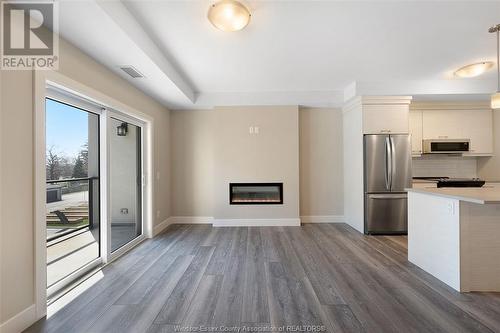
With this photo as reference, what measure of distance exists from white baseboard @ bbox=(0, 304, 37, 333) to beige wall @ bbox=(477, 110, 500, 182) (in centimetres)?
705

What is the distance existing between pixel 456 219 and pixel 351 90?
274cm

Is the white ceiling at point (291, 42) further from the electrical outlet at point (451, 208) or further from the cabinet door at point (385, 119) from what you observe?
the electrical outlet at point (451, 208)

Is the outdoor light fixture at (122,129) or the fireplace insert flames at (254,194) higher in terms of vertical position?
the outdoor light fixture at (122,129)

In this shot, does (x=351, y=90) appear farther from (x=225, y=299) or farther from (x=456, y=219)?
(x=225, y=299)

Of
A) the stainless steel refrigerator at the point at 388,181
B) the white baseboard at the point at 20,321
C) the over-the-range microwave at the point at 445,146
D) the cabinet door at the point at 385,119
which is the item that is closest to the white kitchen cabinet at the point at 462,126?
the over-the-range microwave at the point at 445,146

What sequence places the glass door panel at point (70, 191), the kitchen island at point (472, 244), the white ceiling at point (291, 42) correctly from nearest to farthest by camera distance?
the white ceiling at point (291, 42)
the kitchen island at point (472, 244)
the glass door panel at point (70, 191)

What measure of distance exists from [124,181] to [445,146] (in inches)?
228

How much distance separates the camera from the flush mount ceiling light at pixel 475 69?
10.7 feet

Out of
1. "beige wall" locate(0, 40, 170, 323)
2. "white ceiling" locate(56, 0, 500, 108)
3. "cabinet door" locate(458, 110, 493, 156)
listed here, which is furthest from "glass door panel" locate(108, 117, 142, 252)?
"cabinet door" locate(458, 110, 493, 156)

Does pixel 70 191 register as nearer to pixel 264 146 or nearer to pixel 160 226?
pixel 160 226

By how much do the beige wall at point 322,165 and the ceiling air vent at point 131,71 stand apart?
10.7 feet

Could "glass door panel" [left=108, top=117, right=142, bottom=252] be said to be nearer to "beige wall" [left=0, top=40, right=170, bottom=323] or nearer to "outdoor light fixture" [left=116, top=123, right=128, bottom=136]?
"outdoor light fixture" [left=116, top=123, right=128, bottom=136]

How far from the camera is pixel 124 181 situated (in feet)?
11.5

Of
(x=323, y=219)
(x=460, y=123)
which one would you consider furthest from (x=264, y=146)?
(x=460, y=123)
